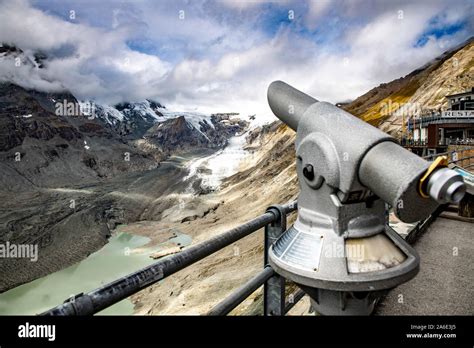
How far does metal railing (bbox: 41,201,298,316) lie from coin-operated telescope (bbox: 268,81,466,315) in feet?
0.79

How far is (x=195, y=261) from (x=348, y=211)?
40.3 inches

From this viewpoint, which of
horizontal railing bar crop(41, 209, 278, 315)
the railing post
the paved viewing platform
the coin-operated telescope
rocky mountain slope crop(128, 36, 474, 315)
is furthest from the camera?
rocky mountain slope crop(128, 36, 474, 315)

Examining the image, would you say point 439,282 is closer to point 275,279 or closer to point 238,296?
point 275,279

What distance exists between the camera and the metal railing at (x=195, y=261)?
1.19m

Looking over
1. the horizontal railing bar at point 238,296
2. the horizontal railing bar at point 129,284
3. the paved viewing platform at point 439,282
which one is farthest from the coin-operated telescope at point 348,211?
the paved viewing platform at point 439,282

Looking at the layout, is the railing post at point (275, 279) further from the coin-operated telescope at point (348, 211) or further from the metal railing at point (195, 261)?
the coin-operated telescope at point (348, 211)

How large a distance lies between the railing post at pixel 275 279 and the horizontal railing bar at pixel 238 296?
177 millimetres

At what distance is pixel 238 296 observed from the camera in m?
2.03

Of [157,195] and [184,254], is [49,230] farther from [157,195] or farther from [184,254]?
[184,254]

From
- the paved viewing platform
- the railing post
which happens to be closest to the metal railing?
the railing post

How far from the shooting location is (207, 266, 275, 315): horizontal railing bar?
1.89m

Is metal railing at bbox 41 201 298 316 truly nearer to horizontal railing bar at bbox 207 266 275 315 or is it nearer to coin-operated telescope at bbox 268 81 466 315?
horizontal railing bar at bbox 207 266 275 315
